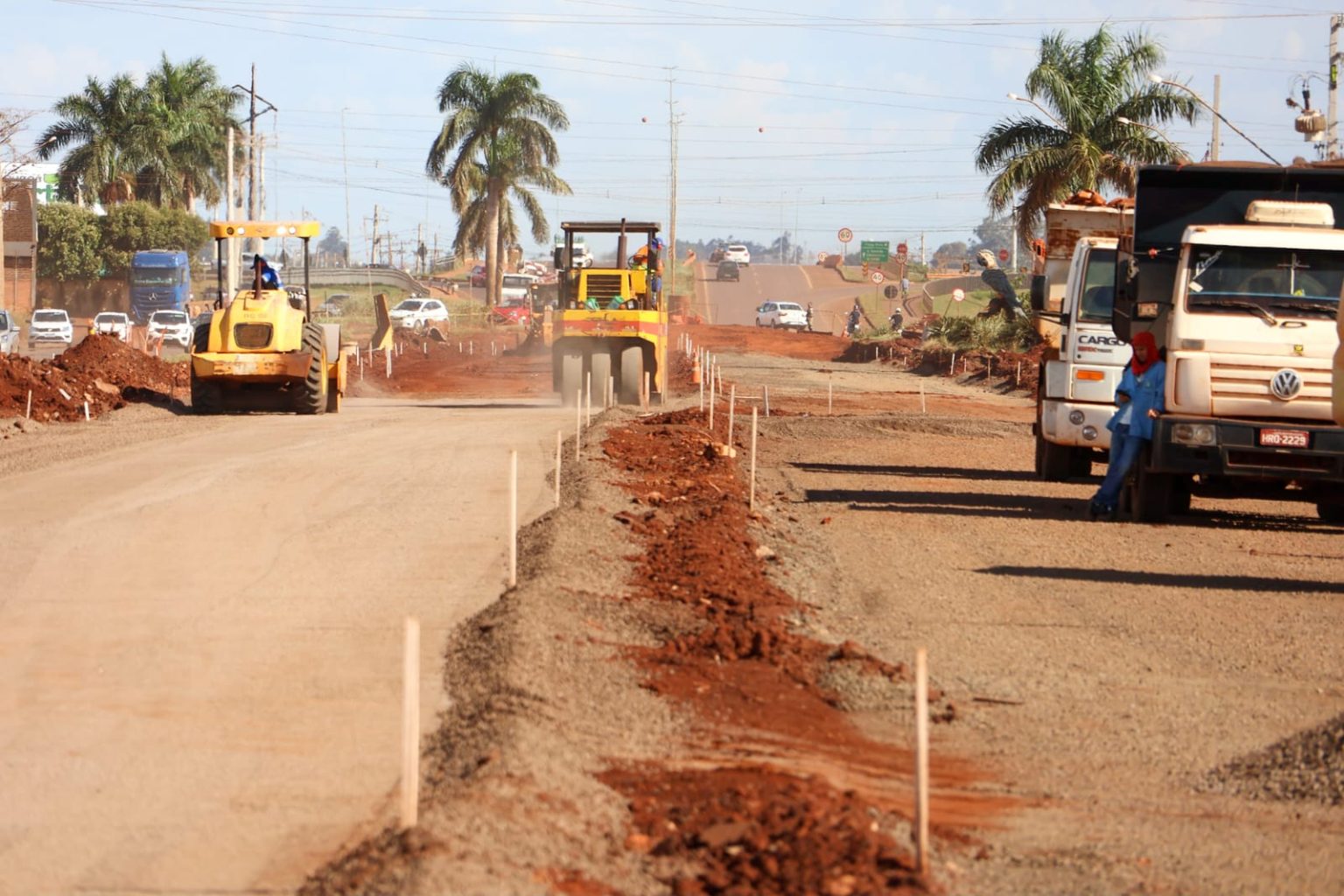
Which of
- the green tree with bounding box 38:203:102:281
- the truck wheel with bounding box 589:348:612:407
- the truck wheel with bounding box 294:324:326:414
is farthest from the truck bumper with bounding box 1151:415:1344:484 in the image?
the green tree with bounding box 38:203:102:281

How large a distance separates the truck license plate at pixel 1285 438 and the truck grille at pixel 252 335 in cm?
1598

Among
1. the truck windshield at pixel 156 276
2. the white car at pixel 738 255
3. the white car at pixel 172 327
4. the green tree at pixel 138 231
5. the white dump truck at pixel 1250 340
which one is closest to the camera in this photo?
the white dump truck at pixel 1250 340

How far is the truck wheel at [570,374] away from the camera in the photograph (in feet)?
101

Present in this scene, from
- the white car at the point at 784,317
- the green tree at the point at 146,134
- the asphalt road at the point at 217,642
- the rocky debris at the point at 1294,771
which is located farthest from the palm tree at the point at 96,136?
the rocky debris at the point at 1294,771

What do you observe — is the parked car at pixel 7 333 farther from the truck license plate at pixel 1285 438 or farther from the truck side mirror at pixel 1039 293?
the truck license plate at pixel 1285 438

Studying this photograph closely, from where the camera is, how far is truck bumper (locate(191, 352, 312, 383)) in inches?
1018

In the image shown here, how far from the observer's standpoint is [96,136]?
7600cm

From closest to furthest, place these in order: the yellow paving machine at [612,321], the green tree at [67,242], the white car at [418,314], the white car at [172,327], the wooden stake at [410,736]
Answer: the wooden stake at [410,736], the yellow paving machine at [612,321], the white car at [172,327], the white car at [418,314], the green tree at [67,242]

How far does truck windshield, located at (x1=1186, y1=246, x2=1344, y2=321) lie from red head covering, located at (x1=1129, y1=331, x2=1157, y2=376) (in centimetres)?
48

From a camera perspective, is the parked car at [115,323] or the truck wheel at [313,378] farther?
the parked car at [115,323]

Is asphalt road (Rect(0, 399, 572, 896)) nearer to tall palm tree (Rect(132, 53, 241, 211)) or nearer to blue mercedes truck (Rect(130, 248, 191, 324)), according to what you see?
blue mercedes truck (Rect(130, 248, 191, 324))

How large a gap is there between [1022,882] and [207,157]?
255 ft

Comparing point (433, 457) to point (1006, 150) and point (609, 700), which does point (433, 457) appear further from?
point (1006, 150)

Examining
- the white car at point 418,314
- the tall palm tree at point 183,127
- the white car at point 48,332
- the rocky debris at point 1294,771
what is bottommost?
the rocky debris at point 1294,771
